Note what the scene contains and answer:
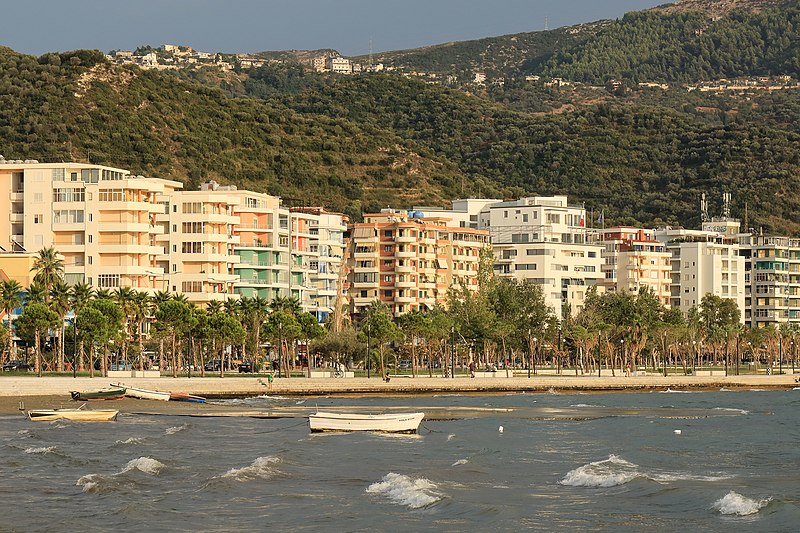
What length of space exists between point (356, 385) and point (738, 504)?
243 ft

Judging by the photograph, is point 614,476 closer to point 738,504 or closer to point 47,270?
point 738,504

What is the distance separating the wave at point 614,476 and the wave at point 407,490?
20.2 ft

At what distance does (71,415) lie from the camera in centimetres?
8756

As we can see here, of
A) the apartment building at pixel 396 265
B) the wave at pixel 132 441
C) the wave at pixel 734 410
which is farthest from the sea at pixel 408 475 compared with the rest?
the apartment building at pixel 396 265

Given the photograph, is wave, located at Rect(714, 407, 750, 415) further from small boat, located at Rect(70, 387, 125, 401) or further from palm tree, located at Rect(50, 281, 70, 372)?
palm tree, located at Rect(50, 281, 70, 372)

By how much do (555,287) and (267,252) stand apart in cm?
4988

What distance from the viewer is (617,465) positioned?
2530 inches

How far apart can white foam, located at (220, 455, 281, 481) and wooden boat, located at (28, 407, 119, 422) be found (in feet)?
86.2

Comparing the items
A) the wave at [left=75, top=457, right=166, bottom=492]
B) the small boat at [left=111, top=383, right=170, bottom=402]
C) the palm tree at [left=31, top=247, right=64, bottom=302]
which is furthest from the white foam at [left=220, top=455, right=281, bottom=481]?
the palm tree at [left=31, top=247, right=64, bottom=302]

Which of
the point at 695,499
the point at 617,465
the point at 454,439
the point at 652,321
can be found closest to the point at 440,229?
the point at 652,321

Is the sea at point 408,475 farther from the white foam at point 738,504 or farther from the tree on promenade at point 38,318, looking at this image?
the tree on promenade at point 38,318

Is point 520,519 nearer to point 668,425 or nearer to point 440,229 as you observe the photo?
point 668,425

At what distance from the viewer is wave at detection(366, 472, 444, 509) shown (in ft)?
169

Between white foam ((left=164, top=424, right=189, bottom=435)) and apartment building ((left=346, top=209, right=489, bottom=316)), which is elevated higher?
apartment building ((left=346, top=209, right=489, bottom=316))
